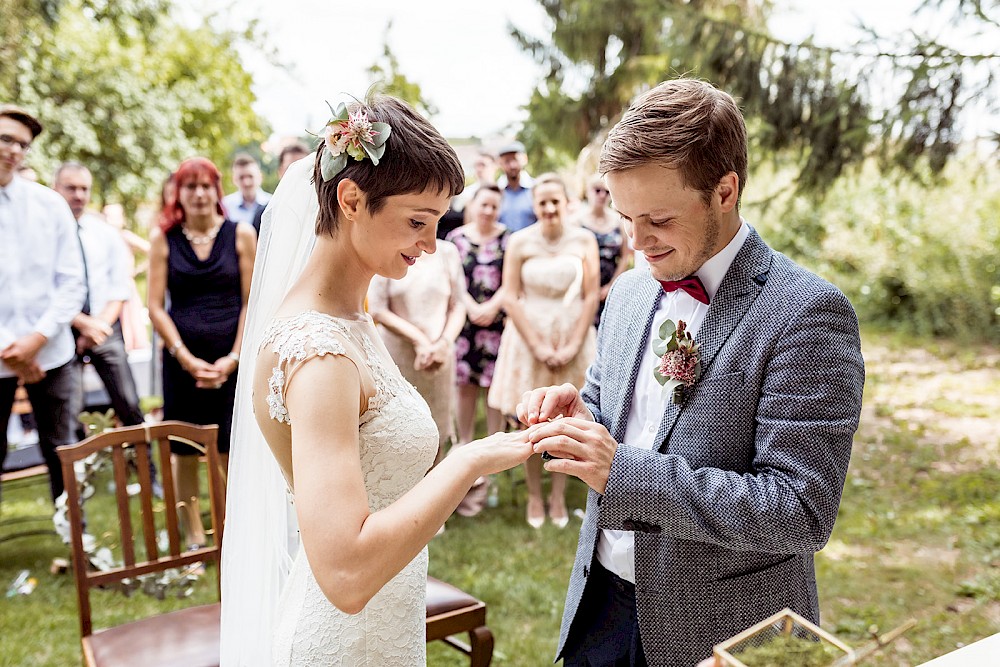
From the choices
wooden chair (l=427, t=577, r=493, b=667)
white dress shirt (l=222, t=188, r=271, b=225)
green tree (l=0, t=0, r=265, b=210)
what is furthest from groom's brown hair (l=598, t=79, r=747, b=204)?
green tree (l=0, t=0, r=265, b=210)

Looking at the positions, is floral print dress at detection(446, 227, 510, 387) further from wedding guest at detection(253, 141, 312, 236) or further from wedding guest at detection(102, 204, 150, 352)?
wedding guest at detection(102, 204, 150, 352)

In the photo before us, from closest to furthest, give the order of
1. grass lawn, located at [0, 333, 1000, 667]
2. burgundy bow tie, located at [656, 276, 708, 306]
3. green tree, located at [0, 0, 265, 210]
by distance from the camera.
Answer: burgundy bow tie, located at [656, 276, 708, 306] → grass lawn, located at [0, 333, 1000, 667] → green tree, located at [0, 0, 265, 210]

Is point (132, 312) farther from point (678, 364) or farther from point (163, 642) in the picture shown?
point (678, 364)

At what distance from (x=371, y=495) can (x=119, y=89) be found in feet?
50.6

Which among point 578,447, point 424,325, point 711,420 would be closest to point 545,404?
point 578,447

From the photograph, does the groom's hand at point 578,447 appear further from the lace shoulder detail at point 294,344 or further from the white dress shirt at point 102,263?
the white dress shirt at point 102,263

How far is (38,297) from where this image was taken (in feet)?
15.1

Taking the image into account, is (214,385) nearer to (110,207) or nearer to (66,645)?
(66,645)

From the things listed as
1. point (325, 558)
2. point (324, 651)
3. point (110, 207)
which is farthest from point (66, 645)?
point (110, 207)

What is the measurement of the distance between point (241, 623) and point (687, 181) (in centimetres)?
168

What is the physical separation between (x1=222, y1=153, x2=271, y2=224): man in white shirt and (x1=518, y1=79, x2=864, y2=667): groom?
5.30m

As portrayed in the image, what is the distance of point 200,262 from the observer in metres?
4.70

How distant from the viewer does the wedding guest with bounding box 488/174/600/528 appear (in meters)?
5.27

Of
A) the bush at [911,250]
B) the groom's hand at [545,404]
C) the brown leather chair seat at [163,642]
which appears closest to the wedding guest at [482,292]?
the brown leather chair seat at [163,642]
